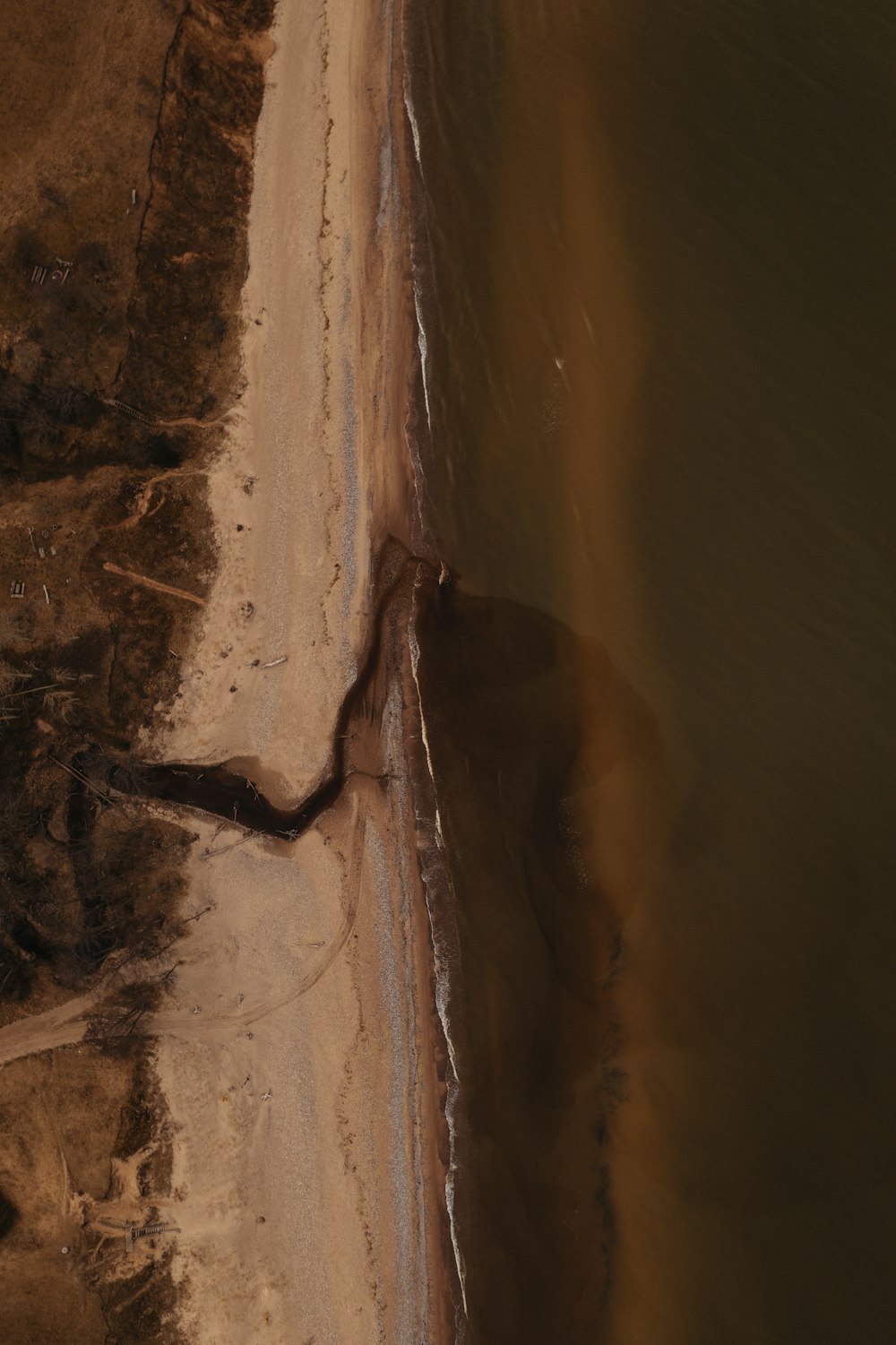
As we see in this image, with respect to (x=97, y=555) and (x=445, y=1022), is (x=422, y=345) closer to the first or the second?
(x=97, y=555)

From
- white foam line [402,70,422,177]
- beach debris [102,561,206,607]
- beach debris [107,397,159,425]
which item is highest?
white foam line [402,70,422,177]

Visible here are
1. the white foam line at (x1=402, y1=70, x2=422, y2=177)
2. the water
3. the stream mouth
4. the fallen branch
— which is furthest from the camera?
the white foam line at (x1=402, y1=70, x2=422, y2=177)

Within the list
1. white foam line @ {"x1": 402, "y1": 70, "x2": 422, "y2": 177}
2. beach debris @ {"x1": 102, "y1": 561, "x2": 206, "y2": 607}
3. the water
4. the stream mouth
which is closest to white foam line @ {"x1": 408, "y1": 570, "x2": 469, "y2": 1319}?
the water

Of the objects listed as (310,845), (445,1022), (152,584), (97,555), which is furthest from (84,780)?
(445,1022)

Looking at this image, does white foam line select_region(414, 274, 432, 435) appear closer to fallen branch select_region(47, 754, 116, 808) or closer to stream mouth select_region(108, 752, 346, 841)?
stream mouth select_region(108, 752, 346, 841)

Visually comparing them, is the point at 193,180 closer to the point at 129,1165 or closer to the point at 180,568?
the point at 180,568

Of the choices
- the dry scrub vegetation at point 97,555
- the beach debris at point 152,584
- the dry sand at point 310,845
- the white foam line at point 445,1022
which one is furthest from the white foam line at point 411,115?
the beach debris at point 152,584
